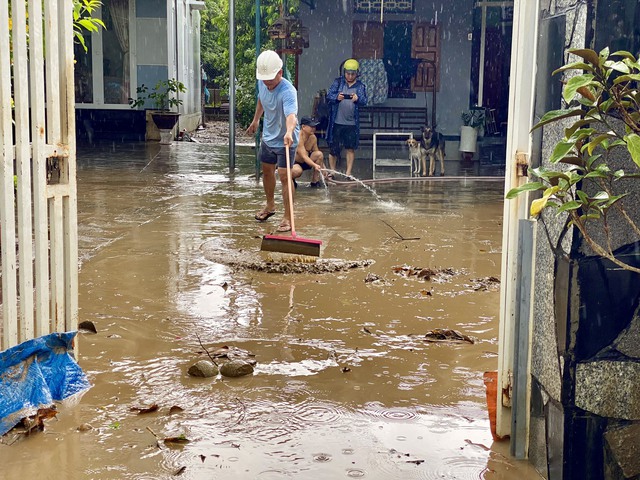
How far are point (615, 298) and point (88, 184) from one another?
36.5 feet

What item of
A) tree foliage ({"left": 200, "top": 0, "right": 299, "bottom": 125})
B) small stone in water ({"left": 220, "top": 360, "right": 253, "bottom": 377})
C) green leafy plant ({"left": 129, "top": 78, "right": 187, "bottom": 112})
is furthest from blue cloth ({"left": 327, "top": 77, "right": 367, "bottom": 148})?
small stone in water ({"left": 220, "top": 360, "right": 253, "bottom": 377})

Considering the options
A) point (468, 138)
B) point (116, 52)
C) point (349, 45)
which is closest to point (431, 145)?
point (468, 138)

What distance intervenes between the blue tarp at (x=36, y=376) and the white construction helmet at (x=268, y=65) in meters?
5.13

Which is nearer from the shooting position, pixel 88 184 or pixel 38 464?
pixel 38 464

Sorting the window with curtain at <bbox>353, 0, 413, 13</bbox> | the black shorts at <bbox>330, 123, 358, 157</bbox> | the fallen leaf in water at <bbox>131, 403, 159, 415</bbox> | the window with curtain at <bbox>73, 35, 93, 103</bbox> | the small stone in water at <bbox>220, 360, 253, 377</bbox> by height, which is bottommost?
the fallen leaf in water at <bbox>131, 403, 159, 415</bbox>

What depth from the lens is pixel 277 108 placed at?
945 centimetres

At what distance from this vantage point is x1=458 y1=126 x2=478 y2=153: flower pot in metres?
17.8

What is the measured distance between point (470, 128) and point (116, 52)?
31.8 feet

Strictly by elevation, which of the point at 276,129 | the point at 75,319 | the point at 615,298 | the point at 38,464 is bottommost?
the point at 38,464

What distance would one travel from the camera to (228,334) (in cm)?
567

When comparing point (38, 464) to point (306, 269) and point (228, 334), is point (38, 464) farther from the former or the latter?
point (306, 269)

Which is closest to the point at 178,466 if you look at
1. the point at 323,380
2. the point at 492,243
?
the point at 323,380

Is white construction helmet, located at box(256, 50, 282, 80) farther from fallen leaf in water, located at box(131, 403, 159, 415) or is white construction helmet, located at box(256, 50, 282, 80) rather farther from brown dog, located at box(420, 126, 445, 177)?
brown dog, located at box(420, 126, 445, 177)

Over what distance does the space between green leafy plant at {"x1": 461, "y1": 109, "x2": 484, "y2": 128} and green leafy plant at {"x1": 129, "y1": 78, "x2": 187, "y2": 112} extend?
24.6ft
